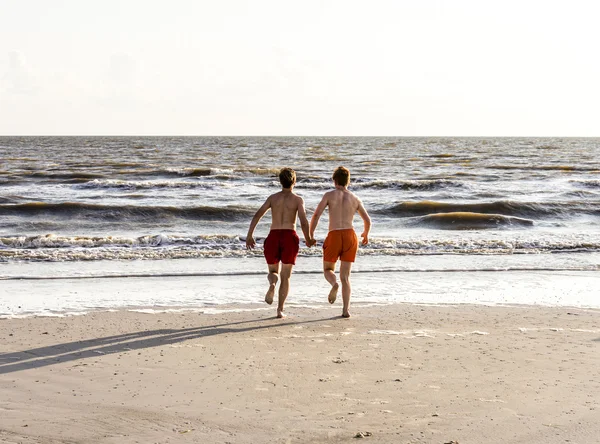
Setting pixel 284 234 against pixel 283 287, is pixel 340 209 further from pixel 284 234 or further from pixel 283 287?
pixel 283 287

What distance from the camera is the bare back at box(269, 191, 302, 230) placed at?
282 inches

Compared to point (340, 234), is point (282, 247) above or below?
below

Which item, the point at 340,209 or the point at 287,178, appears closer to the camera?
the point at 287,178

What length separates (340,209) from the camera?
7250 mm

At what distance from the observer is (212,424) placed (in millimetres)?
4223

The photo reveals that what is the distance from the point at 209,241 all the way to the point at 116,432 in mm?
9927

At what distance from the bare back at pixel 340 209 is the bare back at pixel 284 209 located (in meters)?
0.34

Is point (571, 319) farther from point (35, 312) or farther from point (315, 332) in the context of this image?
point (35, 312)

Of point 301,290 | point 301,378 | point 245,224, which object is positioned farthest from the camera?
point 245,224

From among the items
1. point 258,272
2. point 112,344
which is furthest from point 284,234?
point 258,272

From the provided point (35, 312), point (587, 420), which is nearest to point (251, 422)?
point (587, 420)

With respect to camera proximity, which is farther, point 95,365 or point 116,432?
A: point 95,365

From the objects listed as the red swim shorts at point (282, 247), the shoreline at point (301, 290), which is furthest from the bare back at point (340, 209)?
the shoreline at point (301, 290)

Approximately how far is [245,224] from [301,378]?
514 inches
